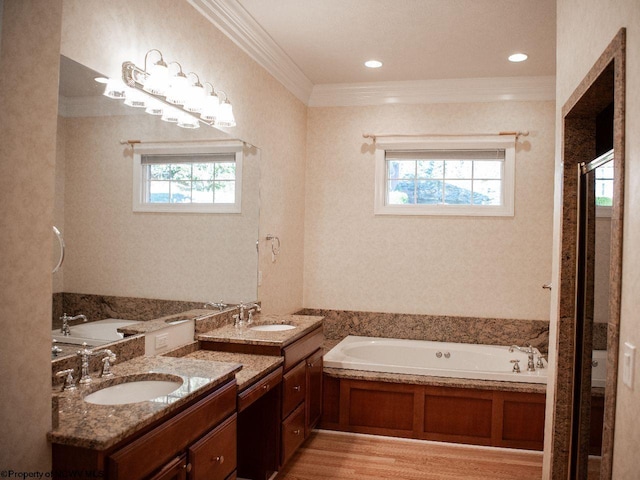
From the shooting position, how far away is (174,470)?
182cm

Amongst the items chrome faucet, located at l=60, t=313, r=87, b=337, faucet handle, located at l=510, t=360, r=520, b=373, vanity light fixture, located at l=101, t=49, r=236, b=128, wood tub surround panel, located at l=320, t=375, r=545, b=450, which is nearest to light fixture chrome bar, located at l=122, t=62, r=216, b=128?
vanity light fixture, located at l=101, t=49, r=236, b=128

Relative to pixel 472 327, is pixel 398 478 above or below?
below

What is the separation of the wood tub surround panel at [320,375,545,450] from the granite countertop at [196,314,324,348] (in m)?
0.66

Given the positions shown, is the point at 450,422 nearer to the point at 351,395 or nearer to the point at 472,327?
the point at 351,395

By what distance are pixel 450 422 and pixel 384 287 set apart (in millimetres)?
1418

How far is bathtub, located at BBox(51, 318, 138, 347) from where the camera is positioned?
2.05 m

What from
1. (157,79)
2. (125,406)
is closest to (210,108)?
(157,79)

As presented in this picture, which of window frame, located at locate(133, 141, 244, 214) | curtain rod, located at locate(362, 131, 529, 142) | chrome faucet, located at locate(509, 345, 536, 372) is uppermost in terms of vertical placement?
curtain rod, located at locate(362, 131, 529, 142)

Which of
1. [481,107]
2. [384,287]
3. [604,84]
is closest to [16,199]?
Answer: [604,84]

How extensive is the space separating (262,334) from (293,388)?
1.29 ft

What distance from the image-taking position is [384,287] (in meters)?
4.81

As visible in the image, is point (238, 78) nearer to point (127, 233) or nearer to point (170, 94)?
point (170, 94)

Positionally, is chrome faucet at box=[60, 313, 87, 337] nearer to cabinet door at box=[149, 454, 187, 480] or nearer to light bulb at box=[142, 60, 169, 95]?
cabinet door at box=[149, 454, 187, 480]

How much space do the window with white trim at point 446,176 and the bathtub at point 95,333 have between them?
293cm
